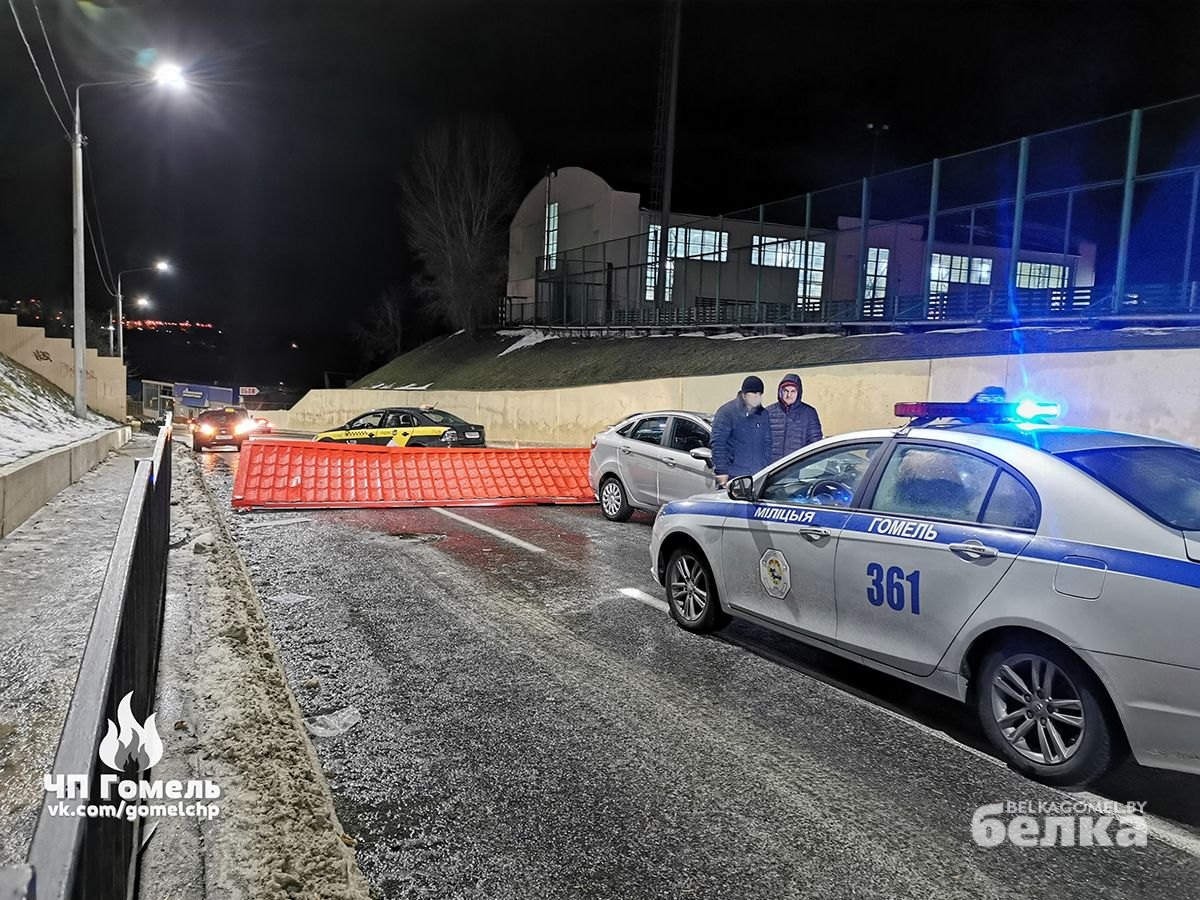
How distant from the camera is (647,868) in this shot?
2916mm

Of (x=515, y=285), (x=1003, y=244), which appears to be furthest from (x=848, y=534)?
(x=515, y=285)

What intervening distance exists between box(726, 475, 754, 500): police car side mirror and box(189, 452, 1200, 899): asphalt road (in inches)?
43.2

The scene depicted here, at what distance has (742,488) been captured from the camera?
18.0 feet

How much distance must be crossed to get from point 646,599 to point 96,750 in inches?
207

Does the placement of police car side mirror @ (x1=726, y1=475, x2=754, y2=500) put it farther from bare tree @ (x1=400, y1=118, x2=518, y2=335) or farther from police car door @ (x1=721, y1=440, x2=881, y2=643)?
bare tree @ (x1=400, y1=118, x2=518, y2=335)

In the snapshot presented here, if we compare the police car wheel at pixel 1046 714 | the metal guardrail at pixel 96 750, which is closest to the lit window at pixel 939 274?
the police car wheel at pixel 1046 714

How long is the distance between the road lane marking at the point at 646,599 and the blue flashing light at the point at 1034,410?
3008 millimetres

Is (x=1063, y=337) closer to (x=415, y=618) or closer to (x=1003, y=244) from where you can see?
(x=1003, y=244)

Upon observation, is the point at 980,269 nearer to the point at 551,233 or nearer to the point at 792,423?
the point at 792,423

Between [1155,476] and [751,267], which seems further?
[751,267]

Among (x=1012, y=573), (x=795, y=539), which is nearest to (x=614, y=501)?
(x=795, y=539)

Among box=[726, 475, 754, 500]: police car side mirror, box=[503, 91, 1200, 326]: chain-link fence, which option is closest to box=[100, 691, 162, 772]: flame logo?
box=[726, 475, 754, 500]: police car side mirror

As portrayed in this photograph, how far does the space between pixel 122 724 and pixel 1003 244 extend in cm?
2691

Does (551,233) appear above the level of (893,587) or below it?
above
